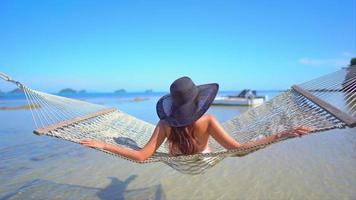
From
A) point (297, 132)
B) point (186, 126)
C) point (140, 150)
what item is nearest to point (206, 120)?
point (186, 126)

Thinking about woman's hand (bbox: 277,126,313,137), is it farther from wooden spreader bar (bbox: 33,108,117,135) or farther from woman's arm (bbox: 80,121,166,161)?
wooden spreader bar (bbox: 33,108,117,135)

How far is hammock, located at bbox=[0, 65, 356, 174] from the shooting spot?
2.61 meters

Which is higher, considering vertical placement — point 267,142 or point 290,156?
point 267,142

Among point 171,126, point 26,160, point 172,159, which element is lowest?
point 26,160

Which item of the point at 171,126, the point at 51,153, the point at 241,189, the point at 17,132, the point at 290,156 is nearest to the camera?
the point at 171,126

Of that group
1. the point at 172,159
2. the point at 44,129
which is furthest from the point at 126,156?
the point at 44,129

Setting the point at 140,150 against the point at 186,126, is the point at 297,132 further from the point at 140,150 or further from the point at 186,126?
the point at 140,150

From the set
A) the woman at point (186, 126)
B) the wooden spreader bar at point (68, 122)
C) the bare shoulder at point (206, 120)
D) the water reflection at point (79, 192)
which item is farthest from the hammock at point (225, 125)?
the water reflection at point (79, 192)

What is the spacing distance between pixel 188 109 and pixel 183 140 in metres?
0.32

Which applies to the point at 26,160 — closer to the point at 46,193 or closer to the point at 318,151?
the point at 46,193

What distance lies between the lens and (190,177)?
4.87 meters

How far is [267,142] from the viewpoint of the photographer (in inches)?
96.4

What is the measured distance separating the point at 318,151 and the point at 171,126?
4.23 m

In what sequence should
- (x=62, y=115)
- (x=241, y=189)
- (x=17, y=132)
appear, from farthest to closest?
(x=17, y=132), (x=241, y=189), (x=62, y=115)
